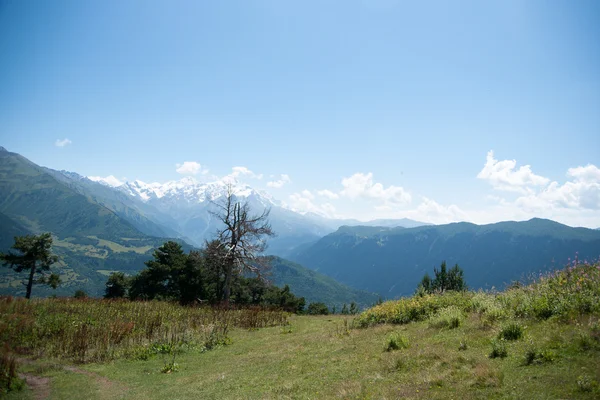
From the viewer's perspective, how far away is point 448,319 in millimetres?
11938

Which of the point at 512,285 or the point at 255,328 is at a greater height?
the point at 512,285

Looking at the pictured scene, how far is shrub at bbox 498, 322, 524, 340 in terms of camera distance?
29.2 feet

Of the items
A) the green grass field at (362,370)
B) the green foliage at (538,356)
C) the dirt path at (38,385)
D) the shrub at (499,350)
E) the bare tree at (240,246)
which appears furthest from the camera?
the bare tree at (240,246)

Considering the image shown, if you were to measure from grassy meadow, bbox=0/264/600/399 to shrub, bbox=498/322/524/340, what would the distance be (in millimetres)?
28

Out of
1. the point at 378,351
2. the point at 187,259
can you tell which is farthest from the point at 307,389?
the point at 187,259

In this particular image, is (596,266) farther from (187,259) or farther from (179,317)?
(187,259)

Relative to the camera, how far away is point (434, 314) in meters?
14.2

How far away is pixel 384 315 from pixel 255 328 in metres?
9.08

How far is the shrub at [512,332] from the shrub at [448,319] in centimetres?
256

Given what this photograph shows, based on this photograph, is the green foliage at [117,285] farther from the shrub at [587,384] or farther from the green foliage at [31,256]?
the shrub at [587,384]

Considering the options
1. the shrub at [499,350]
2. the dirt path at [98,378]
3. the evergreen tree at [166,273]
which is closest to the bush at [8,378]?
the dirt path at [98,378]

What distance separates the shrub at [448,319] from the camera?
11695mm

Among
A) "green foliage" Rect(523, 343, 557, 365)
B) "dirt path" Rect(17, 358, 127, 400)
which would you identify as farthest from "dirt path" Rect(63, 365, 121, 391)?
"green foliage" Rect(523, 343, 557, 365)

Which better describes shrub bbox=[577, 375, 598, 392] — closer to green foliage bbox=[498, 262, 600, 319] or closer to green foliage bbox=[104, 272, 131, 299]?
green foliage bbox=[498, 262, 600, 319]
